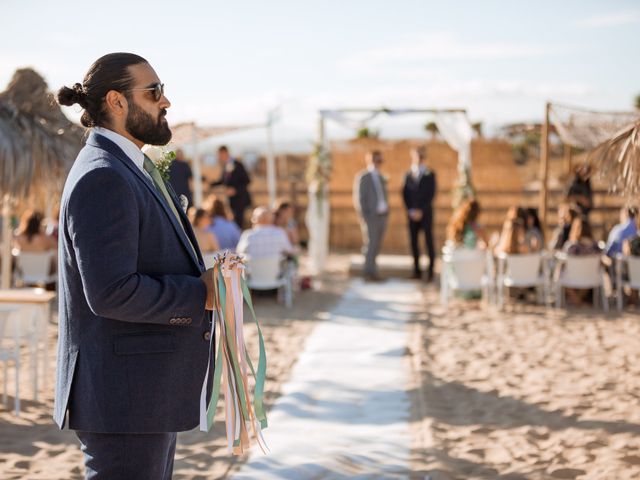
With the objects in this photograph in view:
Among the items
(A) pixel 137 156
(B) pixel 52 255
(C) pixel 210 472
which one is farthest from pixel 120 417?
(B) pixel 52 255

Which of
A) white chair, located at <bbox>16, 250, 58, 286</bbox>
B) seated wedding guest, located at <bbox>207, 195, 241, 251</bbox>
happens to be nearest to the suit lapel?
seated wedding guest, located at <bbox>207, 195, 241, 251</bbox>

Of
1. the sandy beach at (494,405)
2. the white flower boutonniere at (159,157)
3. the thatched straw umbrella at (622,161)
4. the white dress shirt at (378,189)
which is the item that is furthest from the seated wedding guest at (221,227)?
the white flower boutonniere at (159,157)

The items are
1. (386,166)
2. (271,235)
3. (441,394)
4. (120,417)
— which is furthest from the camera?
(386,166)

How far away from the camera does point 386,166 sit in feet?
57.4

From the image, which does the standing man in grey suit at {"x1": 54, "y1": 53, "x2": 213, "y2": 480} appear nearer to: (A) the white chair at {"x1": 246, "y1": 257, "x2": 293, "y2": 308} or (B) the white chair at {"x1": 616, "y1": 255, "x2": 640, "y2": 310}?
(A) the white chair at {"x1": 246, "y1": 257, "x2": 293, "y2": 308}

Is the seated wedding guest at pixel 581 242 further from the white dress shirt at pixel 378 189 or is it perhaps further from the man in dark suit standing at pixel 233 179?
the man in dark suit standing at pixel 233 179

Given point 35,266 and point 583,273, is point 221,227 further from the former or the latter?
point 583,273

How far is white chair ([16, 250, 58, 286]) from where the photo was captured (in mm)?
A: 9523

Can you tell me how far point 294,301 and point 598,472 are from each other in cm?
625

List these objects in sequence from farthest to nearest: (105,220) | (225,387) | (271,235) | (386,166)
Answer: (386,166), (271,235), (225,387), (105,220)

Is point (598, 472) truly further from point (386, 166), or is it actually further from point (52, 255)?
point (386, 166)

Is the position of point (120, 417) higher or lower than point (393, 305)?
higher

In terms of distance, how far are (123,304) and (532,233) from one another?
26.3 feet

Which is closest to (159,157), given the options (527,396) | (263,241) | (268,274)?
(527,396)
